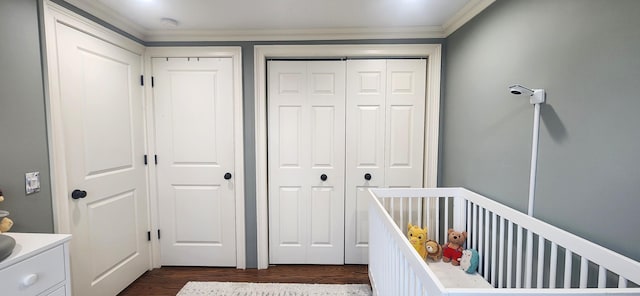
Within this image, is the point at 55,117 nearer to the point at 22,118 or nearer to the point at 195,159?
the point at 22,118

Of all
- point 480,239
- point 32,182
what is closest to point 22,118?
point 32,182

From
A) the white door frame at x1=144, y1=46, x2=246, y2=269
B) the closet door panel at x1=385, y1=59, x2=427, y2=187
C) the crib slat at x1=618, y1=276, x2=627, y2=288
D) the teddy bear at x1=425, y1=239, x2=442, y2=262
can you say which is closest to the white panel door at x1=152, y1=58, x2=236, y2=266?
the white door frame at x1=144, y1=46, x2=246, y2=269

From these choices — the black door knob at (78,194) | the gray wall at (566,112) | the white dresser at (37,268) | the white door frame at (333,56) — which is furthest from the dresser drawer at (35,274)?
the gray wall at (566,112)

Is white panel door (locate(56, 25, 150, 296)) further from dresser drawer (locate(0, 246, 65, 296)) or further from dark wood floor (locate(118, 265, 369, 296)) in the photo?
dresser drawer (locate(0, 246, 65, 296))

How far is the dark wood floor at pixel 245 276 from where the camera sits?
2117mm

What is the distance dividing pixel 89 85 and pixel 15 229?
0.95m

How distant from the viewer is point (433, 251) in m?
1.82

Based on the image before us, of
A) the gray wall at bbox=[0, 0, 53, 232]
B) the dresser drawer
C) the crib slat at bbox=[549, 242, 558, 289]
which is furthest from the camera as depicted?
the gray wall at bbox=[0, 0, 53, 232]

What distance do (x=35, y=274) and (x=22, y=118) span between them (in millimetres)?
842

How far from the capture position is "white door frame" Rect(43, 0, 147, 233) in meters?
1.46

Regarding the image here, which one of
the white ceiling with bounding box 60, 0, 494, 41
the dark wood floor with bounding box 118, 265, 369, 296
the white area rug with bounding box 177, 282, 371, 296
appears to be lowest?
the dark wood floor with bounding box 118, 265, 369, 296

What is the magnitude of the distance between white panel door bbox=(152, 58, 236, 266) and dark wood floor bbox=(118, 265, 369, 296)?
0.34ft

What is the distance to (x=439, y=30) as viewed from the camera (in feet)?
7.13

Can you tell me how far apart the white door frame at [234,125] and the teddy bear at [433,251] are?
62.7 inches
